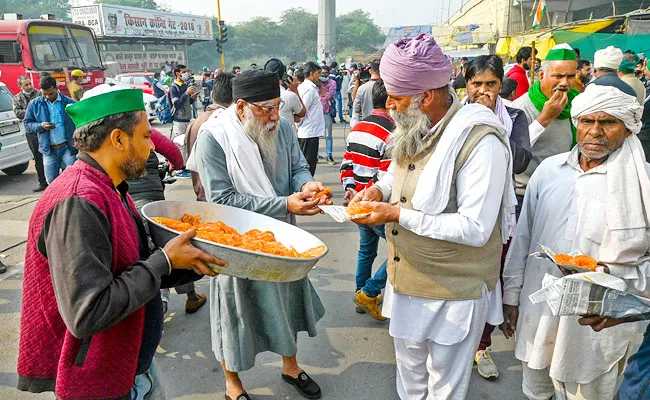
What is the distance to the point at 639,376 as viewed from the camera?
168cm

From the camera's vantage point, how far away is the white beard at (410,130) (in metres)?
2.18

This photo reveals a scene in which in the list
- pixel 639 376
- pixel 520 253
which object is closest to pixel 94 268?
pixel 639 376

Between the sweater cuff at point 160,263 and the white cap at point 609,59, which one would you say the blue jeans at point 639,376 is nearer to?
the sweater cuff at point 160,263

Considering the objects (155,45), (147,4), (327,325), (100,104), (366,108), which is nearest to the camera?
(100,104)

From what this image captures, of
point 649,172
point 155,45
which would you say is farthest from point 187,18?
point 649,172

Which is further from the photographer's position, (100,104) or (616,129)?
(616,129)

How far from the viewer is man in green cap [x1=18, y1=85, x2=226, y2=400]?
1.52 m

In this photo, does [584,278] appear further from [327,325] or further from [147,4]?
[147,4]

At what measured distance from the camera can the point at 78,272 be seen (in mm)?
1498

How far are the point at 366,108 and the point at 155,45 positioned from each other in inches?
1619

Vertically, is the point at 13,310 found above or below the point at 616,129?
below

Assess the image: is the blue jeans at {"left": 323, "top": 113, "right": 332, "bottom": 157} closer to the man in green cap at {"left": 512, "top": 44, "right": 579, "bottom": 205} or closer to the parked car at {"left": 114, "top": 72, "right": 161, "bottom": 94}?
the man in green cap at {"left": 512, "top": 44, "right": 579, "bottom": 205}

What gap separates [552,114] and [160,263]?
2.97 metres

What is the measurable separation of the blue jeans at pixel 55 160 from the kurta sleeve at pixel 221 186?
584 cm
